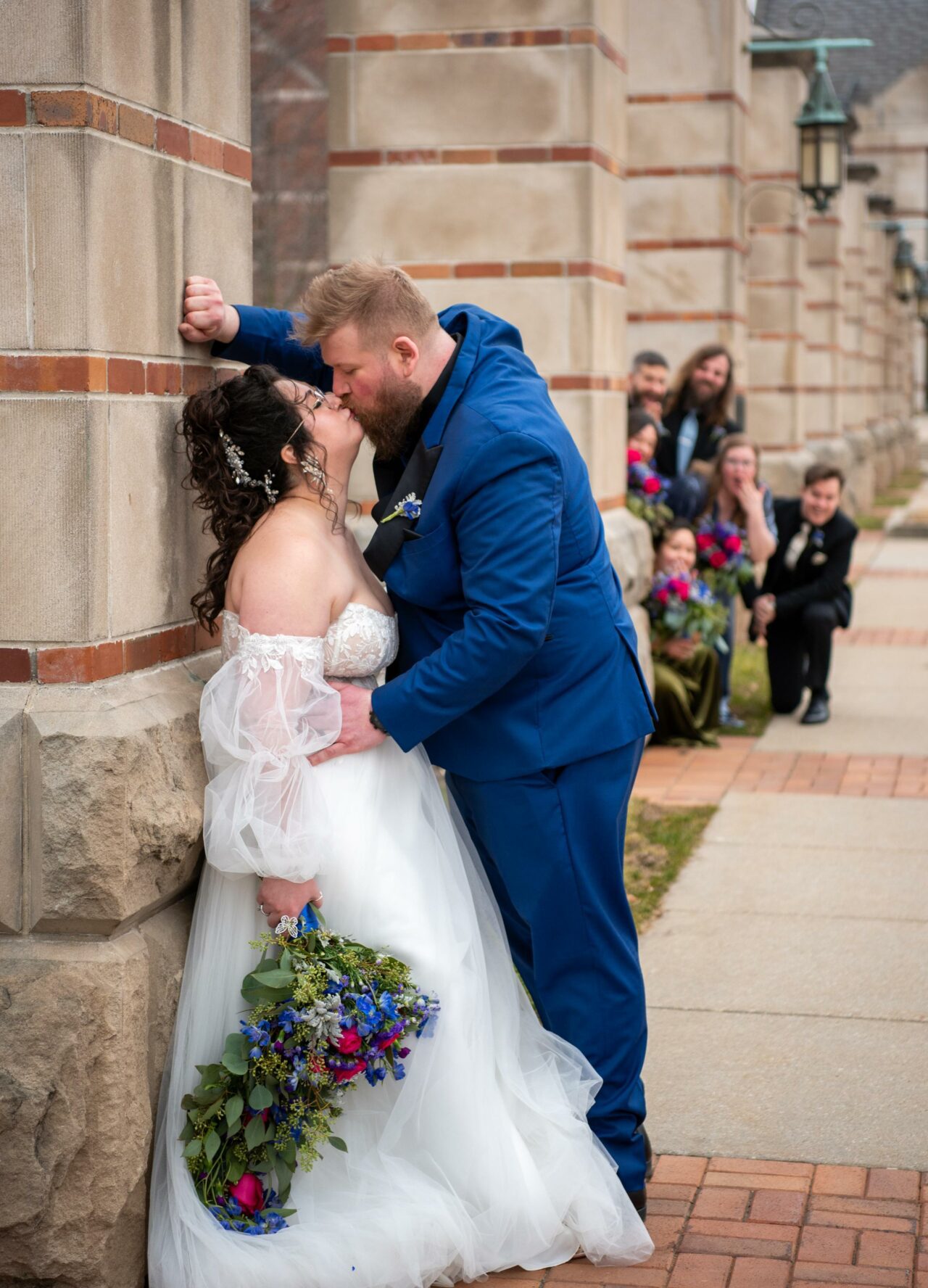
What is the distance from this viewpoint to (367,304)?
3393 millimetres

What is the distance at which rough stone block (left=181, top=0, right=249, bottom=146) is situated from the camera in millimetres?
3420

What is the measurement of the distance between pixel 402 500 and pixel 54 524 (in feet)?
2.49

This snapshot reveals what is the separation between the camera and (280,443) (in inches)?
136

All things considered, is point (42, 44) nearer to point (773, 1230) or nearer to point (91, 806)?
point (91, 806)

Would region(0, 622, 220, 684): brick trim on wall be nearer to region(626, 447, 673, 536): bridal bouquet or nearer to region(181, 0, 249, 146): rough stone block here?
region(181, 0, 249, 146): rough stone block

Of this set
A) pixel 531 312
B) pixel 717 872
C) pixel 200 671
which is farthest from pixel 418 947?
pixel 531 312

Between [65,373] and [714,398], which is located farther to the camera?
[714,398]

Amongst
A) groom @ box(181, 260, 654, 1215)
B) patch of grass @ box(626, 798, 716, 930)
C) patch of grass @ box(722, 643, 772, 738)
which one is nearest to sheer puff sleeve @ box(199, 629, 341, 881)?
groom @ box(181, 260, 654, 1215)

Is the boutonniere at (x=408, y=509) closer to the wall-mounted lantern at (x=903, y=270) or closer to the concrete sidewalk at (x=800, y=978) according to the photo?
the concrete sidewalk at (x=800, y=978)

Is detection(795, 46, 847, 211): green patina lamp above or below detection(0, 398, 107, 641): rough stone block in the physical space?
above

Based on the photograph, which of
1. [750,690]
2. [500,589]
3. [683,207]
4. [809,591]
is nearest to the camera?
[500,589]

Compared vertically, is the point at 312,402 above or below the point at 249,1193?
above

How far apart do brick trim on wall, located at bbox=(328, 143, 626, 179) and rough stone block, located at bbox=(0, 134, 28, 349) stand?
4115mm

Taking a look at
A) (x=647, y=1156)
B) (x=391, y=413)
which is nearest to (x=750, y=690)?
(x=647, y=1156)
